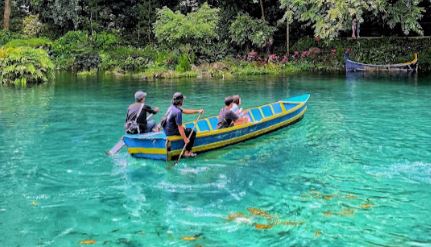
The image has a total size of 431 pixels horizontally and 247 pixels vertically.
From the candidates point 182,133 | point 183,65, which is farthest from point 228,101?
point 183,65

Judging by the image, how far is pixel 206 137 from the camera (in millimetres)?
11844

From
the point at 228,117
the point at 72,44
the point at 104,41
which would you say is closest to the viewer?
the point at 228,117

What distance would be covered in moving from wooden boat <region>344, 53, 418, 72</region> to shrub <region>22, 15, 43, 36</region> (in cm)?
2455

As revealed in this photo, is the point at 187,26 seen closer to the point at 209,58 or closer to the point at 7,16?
the point at 209,58

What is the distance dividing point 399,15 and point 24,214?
26142 millimetres

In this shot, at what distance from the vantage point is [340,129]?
14.9 meters

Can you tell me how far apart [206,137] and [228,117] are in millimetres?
1182

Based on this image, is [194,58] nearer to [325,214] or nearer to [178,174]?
[178,174]

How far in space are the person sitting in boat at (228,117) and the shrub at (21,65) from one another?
17.6m

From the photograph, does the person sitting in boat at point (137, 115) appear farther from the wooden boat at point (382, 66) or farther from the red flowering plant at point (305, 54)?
the red flowering plant at point (305, 54)

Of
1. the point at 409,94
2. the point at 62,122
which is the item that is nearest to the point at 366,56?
the point at 409,94

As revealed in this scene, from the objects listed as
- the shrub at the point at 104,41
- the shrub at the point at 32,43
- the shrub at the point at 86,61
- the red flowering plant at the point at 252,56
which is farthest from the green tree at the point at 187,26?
the shrub at the point at 32,43

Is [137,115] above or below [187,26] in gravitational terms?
below

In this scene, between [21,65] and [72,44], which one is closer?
[21,65]
